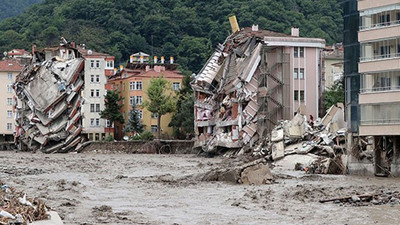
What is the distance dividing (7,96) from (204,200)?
121m

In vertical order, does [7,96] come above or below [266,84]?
above

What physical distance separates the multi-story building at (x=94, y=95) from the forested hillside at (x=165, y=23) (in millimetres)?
46029

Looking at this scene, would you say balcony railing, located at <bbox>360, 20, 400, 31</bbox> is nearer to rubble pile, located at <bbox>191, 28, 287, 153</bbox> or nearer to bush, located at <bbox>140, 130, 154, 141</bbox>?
rubble pile, located at <bbox>191, 28, 287, 153</bbox>

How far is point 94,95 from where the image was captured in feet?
426

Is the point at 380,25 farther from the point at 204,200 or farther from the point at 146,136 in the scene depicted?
the point at 146,136

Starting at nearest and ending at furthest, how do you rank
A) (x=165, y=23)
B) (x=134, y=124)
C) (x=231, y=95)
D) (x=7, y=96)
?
1. (x=231, y=95)
2. (x=134, y=124)
3. (x=7, y=96)
4. (x=165, y=23)

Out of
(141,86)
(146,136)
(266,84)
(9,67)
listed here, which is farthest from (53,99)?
(266,84)

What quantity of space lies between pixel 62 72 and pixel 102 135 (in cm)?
1152

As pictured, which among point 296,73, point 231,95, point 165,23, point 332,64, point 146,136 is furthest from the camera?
point 165,23

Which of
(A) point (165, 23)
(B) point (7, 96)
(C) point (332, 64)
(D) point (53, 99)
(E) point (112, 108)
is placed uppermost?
(A) point (165, 23)

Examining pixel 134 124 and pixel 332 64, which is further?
pixel 332 64

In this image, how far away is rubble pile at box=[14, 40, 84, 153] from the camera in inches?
5084

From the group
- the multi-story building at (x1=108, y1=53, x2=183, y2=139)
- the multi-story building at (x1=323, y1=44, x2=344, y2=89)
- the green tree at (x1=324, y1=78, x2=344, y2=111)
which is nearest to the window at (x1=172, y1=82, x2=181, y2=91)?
the multi-story building at (x1=108, y1=53, x2=183, y2=139)

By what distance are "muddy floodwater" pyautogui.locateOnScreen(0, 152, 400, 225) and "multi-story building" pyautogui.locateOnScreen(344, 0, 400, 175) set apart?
2824 mm
